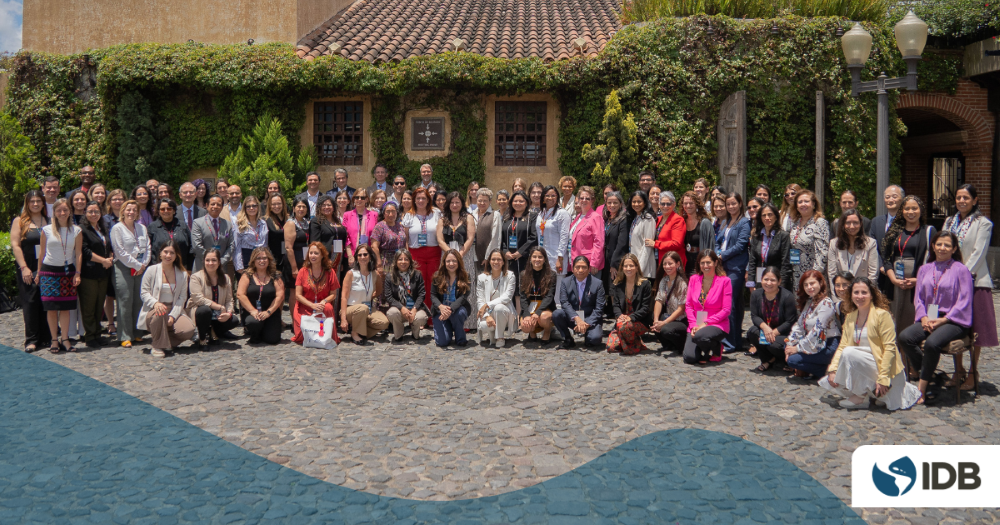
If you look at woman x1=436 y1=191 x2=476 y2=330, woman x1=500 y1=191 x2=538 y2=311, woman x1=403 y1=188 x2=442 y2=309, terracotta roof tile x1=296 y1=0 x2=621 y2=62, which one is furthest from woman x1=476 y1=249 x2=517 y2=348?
terracotta roof tile x1=296 y1=0 x2=621 y2=62

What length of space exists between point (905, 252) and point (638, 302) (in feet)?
9.10

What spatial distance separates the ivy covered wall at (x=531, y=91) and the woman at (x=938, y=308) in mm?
7739

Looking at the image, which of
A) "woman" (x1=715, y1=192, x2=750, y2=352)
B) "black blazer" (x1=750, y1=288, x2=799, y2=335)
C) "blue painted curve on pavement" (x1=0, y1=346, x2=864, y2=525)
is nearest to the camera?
"blue painted curve on pavement" (x1=0, y1=346, x2=864, y2=525)

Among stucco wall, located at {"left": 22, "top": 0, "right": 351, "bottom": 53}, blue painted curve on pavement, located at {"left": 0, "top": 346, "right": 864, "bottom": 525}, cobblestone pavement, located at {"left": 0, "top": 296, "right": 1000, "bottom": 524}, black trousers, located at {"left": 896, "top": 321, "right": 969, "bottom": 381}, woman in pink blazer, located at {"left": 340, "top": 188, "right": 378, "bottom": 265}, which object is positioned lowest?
blue painted curve on pavement, located at {"left": 0, "top": 346, "right": 864, "bottom": 525}

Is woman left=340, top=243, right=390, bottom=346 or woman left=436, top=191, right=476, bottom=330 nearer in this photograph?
woman left=340, top=243, right=390, bottom=346

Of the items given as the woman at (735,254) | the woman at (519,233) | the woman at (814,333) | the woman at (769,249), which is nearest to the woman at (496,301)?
the woman at (519,233)

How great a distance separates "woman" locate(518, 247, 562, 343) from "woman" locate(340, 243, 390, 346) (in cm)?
177

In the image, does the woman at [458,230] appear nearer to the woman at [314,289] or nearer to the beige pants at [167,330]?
the woman at [314,289]

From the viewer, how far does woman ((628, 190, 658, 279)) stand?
9047mm

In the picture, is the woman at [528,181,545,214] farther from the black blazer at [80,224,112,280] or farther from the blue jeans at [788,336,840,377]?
the black blazer at [80,224,112,280]

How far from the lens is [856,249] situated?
7.19m

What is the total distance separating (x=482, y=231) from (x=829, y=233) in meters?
4.27

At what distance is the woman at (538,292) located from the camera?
8641 millimetres

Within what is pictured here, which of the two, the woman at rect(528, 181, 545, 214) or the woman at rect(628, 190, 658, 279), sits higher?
the woman at rect(528, 181, 545, 214)
